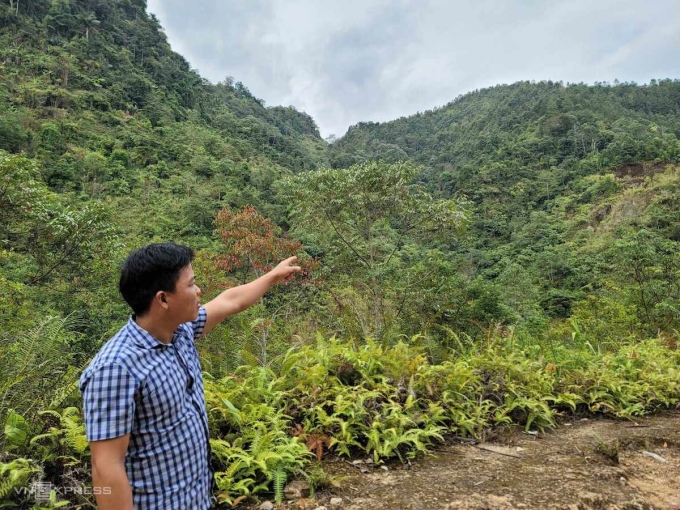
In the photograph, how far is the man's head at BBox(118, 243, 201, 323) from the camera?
4.82 feet

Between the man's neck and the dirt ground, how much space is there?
1423mm

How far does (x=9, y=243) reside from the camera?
9227 mm

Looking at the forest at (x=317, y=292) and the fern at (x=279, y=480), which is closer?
the fern at (x=279, y=480)

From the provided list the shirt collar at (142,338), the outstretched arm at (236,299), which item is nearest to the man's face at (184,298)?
the shirt collar at (142,338)

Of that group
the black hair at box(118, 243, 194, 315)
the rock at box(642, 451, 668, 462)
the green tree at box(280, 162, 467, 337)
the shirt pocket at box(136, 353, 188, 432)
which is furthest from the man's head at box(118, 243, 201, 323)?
the green tree at box(280, 162, 467, 337)

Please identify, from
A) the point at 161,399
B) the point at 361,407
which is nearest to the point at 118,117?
the point at 361,407

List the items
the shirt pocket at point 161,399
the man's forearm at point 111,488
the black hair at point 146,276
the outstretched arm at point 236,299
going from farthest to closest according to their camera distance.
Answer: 1. the outstretched arm at point 236,299
2. the black hair at point 146,276
3. the shirt pocket at point 161,399
4. the man's forearm at point 111,488

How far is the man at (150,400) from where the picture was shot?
1240 millimetres

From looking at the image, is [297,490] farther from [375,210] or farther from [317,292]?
[317,292]

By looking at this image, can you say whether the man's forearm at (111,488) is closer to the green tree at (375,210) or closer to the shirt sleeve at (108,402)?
the shirt sleeve at (108,402)

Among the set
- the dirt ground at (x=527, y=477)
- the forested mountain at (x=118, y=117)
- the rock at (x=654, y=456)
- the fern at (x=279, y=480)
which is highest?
the forested mountain at (x=118, y=117)

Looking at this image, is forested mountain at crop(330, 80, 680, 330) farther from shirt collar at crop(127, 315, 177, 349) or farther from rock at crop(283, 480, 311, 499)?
shirt collar at crop(127, 315, 177, 349)

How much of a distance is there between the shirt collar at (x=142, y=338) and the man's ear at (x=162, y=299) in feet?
0.36

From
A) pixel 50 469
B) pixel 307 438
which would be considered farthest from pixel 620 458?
pixel 50 469
